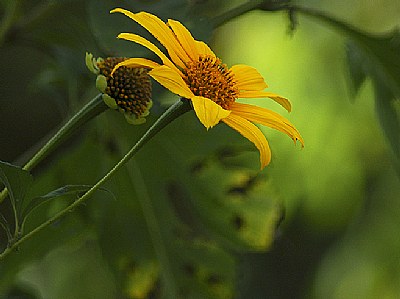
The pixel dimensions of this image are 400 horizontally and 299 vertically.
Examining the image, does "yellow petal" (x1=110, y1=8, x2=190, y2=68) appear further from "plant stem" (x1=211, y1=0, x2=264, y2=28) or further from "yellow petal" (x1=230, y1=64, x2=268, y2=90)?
"plant stem" (x1=211, y1=0, x2=264, y2=28)

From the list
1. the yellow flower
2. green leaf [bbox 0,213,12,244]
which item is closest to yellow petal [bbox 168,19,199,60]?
the yellow flower

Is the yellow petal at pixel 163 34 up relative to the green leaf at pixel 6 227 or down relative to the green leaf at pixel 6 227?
up

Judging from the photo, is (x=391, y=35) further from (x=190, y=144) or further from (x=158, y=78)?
(x=158, y=78)

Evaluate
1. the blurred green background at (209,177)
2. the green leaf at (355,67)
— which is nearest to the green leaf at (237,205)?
the blurred green background at (209,177)

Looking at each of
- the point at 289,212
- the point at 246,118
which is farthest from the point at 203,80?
the point at 289,212

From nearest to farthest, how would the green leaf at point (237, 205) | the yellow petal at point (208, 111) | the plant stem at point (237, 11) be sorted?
the yellow petal at point (208, 111) → the plant stem at point (237, 11) → the green leaf at point (237, 205)

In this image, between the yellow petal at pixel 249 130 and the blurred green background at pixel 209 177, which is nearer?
the yellow petal at pixel 249 130

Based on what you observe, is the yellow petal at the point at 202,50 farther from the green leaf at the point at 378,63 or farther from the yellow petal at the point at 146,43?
the green leaf at the point at 378,63
